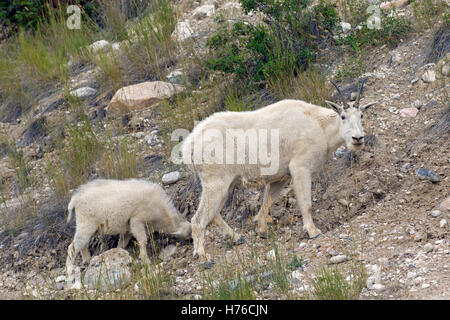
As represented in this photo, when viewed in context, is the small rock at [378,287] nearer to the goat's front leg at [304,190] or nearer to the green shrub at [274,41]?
the goat's front leg at [304,190]

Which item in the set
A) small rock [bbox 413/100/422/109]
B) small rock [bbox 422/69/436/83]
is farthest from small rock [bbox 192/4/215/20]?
small rock [bbox 413/100/422/109]

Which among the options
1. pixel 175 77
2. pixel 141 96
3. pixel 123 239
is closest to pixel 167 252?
pixel 123 239

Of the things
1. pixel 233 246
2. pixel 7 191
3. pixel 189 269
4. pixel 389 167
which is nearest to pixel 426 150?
pixel 389 167

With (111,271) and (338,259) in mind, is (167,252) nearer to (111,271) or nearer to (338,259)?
(111,271)

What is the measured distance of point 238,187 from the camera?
888 centimetres

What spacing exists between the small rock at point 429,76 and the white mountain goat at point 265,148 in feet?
7.27

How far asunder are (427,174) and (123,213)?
153 inches

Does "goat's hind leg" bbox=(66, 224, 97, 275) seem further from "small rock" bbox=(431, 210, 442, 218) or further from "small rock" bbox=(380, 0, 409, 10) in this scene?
"small rock" bbox=(380, 0, 409, 10)

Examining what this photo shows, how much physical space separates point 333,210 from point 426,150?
150 cm

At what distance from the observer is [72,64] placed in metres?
13.6

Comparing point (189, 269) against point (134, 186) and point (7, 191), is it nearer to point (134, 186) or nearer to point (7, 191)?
point (134, 186)

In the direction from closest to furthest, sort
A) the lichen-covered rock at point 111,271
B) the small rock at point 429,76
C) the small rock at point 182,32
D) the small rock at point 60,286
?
the lichen-covered rock at point 111,271, the small rock at point 60,286, the small rock at point 429,76, the small rock at point 182,32

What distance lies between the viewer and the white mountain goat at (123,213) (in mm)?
7930

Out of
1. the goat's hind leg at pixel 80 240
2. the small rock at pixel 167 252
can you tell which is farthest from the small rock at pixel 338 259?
the goat's hind leg at pixel 80 240
